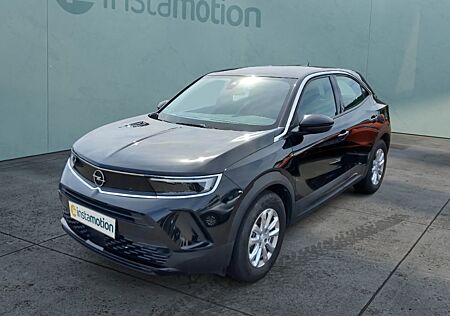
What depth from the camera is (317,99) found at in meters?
4.34

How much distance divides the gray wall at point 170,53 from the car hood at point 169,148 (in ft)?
12.6

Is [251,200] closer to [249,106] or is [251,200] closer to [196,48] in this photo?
[249,106]

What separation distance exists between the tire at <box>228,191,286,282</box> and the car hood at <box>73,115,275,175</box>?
0.39 metres

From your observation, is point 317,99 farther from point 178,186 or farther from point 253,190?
point 178,186

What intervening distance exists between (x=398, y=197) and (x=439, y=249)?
5.48ft

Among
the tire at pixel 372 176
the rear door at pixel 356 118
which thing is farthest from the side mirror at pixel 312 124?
the tire at pixel 372 176

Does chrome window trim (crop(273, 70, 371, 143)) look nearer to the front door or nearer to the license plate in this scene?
the front door

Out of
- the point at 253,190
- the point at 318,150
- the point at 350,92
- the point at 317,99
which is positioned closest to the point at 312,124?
the point at 318,150

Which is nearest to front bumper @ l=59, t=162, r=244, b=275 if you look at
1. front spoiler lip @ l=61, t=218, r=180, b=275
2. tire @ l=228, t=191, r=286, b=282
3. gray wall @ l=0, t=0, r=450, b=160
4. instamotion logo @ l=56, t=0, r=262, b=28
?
front spoiler lip @ l=61, t=218, r=180, b=275

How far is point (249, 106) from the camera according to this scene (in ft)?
13.1

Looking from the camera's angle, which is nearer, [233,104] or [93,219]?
[93,219]

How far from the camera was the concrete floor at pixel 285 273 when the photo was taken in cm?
311

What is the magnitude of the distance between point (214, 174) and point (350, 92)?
2689mm

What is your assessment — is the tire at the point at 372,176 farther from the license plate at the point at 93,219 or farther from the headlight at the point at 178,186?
the license plate at the point at 93,219
